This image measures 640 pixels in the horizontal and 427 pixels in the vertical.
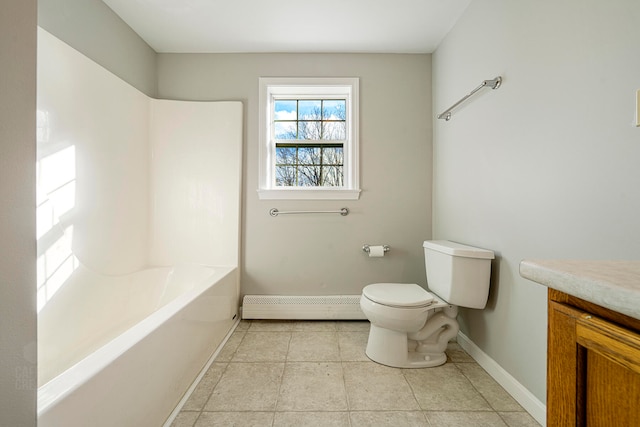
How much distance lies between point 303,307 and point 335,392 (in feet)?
3.14

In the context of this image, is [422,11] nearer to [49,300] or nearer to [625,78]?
[625,78]

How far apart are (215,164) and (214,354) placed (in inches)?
56.0

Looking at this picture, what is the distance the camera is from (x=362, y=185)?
246cm

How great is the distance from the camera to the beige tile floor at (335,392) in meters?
1.33

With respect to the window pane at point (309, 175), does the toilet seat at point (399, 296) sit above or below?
below

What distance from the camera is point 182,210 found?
2.43 meters

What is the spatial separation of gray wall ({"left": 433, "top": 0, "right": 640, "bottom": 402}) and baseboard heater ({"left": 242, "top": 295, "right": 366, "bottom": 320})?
0.86m

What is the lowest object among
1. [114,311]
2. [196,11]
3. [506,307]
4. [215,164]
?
[114,311]

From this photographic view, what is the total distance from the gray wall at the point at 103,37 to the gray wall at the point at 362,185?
0.75ft

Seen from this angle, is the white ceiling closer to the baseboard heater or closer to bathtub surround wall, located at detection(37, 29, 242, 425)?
bathtub surround wall, located at detection(37, 29, 242, 425)

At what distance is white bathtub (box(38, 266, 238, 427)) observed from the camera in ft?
2.77

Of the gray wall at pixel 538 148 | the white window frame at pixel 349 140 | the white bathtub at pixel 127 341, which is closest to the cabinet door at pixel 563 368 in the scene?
the gray wall at pixel 538 148

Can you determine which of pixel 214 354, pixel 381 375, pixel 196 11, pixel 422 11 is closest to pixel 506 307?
pixel 381 375

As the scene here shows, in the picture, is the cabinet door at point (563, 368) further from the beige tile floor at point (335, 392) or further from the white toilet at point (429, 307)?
the white toilet at point (429, 307)
